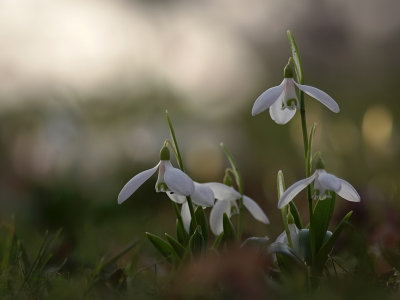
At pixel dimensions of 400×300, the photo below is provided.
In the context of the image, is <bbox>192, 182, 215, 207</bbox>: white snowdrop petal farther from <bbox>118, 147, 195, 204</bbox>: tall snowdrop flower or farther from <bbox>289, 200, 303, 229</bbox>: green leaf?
<bbox>289, 200, 303, 229</bbox>: green leaf

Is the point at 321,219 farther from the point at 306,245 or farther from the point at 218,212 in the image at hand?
the point at 218,212

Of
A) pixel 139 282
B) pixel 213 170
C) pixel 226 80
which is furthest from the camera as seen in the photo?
pixel 226 80

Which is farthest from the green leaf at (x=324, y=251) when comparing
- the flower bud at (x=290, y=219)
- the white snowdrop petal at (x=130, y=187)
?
the white snowdrop petal at (x=130, y=187)

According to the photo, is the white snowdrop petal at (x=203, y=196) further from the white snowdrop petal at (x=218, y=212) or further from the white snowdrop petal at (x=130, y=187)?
the white snowdrop petal at (x=218, y=212)

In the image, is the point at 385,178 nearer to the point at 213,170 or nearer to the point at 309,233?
the point at 213,170

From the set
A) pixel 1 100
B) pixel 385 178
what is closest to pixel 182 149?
pixel 1 100
